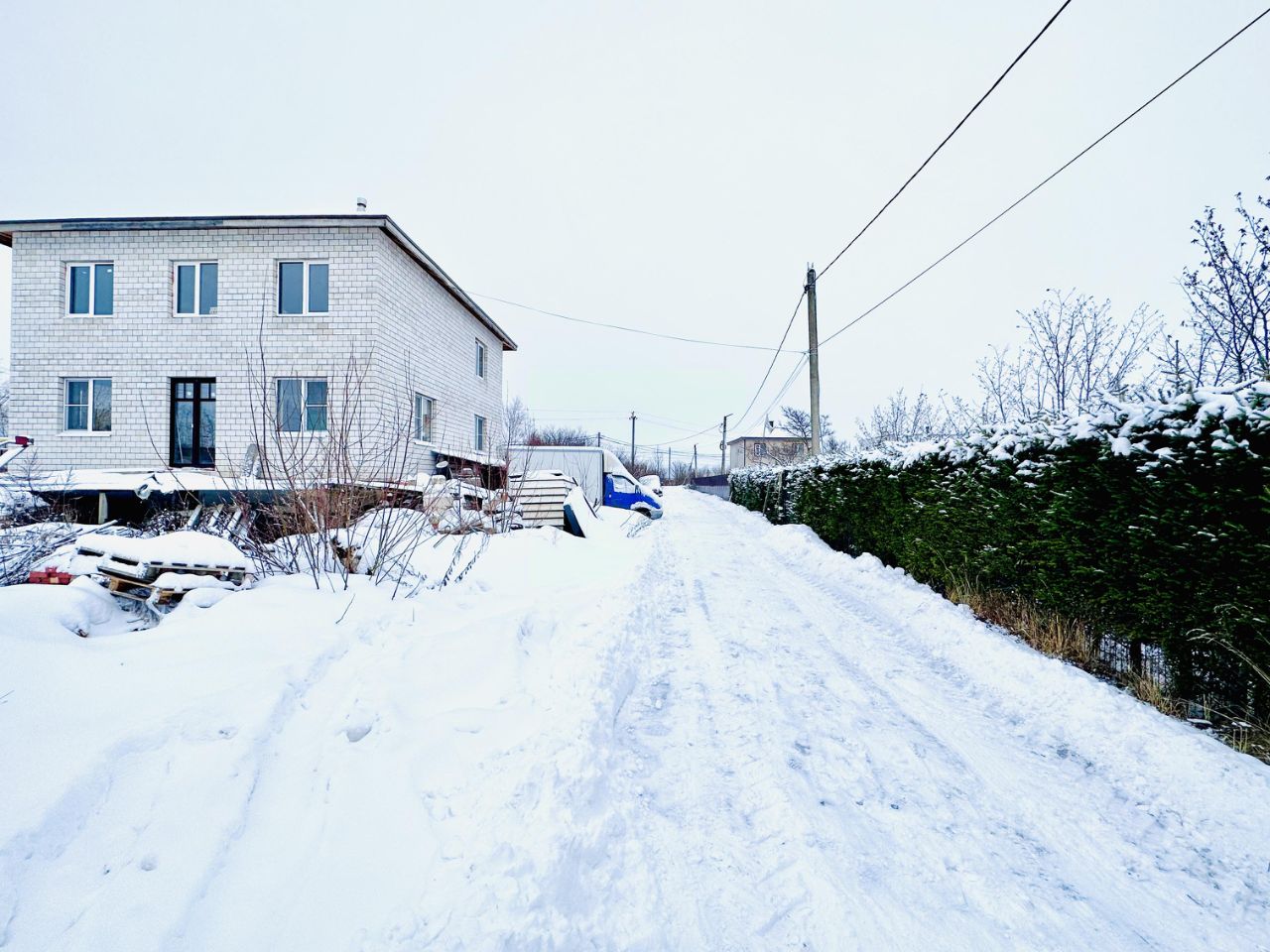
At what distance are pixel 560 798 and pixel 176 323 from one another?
15885 millimetres

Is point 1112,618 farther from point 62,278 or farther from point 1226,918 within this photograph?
point 62,278

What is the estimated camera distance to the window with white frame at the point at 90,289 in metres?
13.7

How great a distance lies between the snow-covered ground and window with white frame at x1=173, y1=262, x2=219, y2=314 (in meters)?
12.6

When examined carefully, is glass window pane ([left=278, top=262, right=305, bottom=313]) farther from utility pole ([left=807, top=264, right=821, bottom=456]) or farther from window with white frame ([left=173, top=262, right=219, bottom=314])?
utility pole ([left=807, top=264, right=821, bottom=456])

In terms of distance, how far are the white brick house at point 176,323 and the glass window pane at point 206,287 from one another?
0.09 feet

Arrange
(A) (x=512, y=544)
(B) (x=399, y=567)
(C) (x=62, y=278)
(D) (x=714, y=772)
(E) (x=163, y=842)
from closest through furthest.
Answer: (E) (x=163, y=842)
(D) (x=714, y=772)
(B) (x=399, y=567)
(A) (x=512, y=544)
(C) (x=62, y=278)

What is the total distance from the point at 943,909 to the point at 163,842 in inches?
108

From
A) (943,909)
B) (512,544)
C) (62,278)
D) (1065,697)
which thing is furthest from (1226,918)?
(62,278)

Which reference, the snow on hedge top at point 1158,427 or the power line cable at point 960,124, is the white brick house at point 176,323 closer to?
the power line cable at point 960,124

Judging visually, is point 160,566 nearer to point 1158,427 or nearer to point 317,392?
point 1158,427

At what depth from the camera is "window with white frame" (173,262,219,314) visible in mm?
13672

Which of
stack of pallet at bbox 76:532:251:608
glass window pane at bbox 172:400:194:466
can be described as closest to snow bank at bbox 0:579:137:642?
stack of pallet at bbox 76:532:251:608

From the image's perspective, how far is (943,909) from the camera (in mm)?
2088

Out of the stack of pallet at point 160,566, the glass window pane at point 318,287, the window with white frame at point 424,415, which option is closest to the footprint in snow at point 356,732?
the stack of pallet at point 160,566
